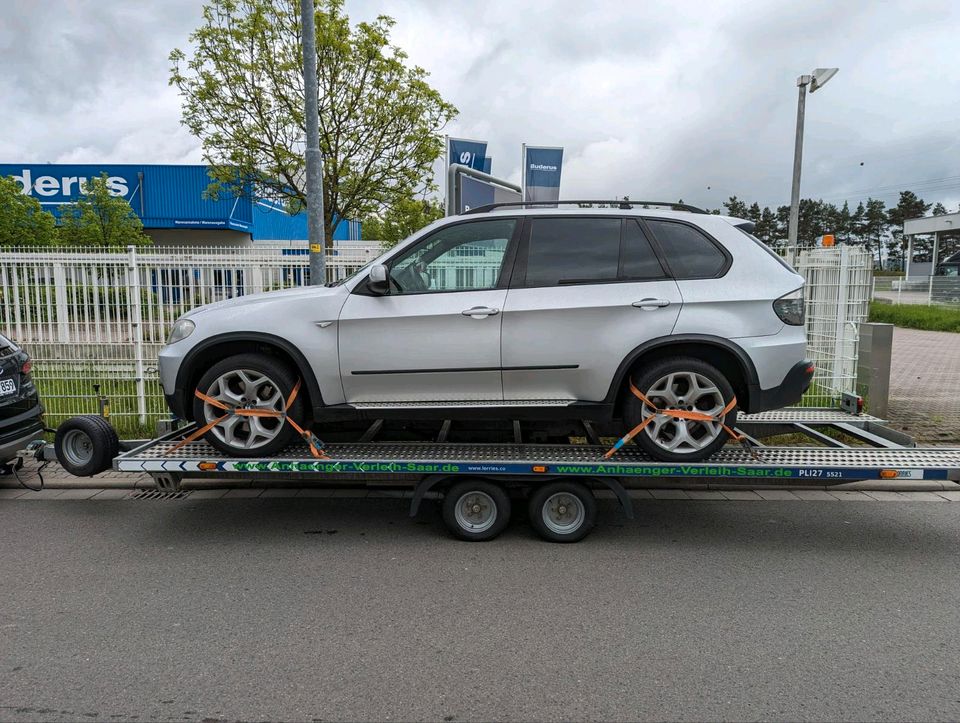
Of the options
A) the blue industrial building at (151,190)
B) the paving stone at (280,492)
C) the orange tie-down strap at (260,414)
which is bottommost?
the paving stone at (280,492)

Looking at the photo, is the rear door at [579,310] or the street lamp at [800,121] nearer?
the rear door at [579,310]

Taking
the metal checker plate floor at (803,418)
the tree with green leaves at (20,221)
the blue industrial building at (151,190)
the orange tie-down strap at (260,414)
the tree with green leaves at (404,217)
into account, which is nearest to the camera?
the orange tie-down strap at (260,414)

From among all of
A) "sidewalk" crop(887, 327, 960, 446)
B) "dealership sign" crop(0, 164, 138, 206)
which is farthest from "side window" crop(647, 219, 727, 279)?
"dealership sign" crop(0, 164, 138, 206)

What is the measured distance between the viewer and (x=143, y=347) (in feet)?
25.7

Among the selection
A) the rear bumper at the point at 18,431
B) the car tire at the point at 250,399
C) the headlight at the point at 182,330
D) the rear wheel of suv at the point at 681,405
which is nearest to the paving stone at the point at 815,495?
the rear wheel of suv at the point at 681,405

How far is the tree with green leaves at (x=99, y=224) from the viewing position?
21281 mm

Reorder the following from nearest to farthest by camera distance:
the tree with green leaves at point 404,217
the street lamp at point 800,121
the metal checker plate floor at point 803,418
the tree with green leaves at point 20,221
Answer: the metal checker plate floor at point 803,418 → the street lamp at point 800,121 → the tree with green leaves at point 404,217 → the tree with green leaves at point 20,221

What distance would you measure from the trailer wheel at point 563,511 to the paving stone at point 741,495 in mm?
1843

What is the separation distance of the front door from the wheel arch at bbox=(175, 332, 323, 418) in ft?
0.86

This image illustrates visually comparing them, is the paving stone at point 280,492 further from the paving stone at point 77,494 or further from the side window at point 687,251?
the side window at point 687,251

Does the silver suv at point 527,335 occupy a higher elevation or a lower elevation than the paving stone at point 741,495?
higher

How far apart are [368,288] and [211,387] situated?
1.32 m

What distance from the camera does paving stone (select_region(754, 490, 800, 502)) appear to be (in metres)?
6.04

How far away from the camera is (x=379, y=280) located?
471 centimetres
